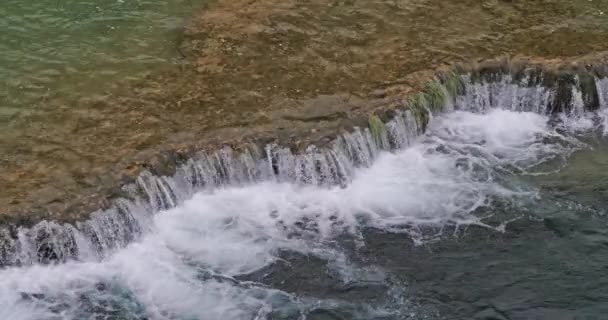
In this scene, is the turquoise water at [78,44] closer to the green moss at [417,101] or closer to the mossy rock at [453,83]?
the green moss at [417,101]

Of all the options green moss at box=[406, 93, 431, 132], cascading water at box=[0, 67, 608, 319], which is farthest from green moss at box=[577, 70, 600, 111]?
green moss at box=[406, 93, 431, 132]

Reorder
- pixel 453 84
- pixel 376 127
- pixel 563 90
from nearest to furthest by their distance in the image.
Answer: pixel 376 127 < pixel 453 84 < pixel 563 90

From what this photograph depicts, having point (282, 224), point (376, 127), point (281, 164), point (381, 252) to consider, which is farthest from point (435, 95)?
point (282, 224)

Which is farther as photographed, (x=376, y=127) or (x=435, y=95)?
(x=435, y=95)

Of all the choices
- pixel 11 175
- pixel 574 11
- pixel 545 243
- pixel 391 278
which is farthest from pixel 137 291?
pixel 574 11

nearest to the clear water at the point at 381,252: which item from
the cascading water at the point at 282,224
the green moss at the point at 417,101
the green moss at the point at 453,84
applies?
the cascading water at the point at 282,224

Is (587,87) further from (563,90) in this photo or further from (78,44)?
(78,44)

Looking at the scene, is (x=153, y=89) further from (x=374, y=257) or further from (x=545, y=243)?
(x=545, y=243)
